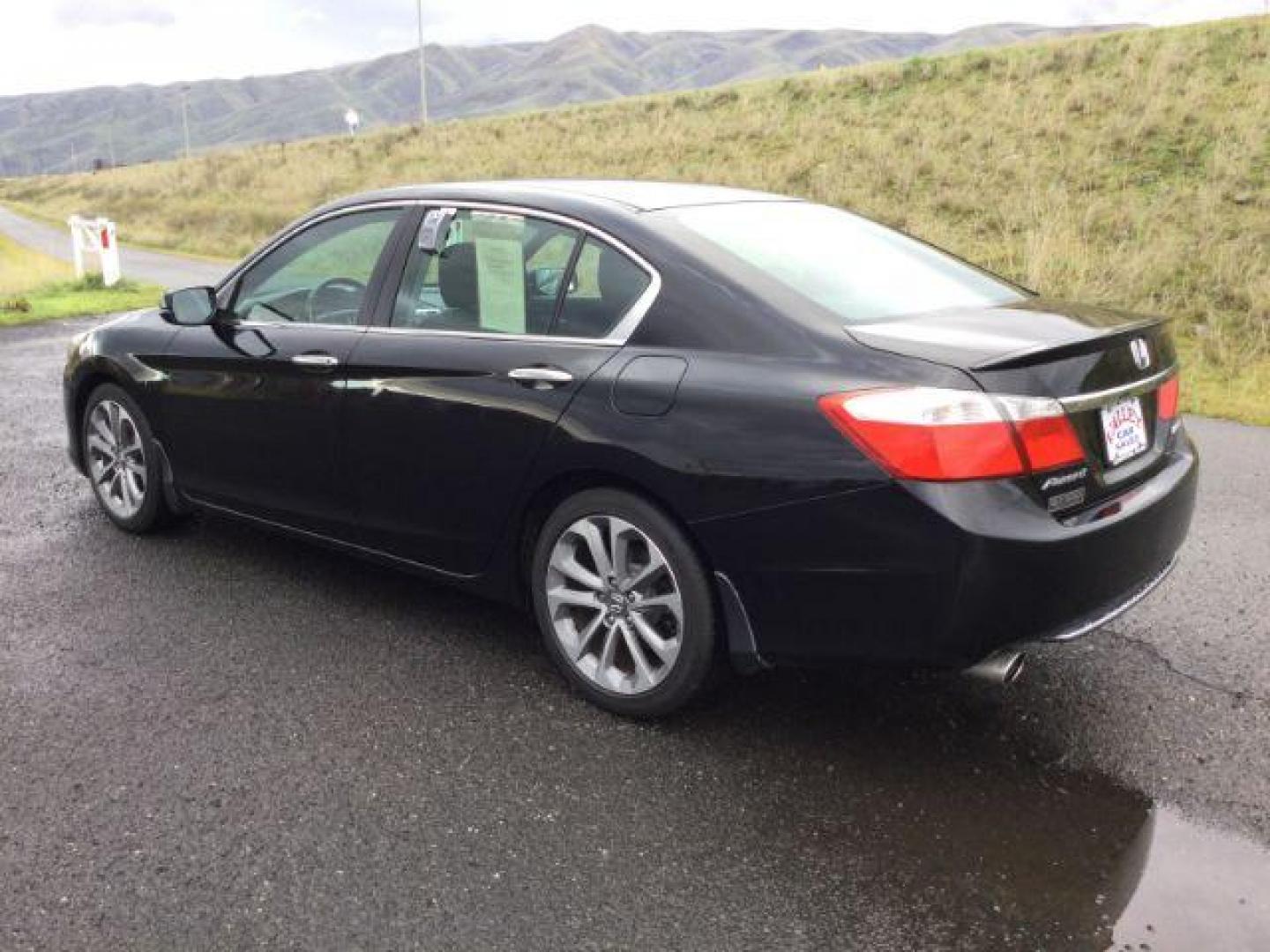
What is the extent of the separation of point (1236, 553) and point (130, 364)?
4.85 m

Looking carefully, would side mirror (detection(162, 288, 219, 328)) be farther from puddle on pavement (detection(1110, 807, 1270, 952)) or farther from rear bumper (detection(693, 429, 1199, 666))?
puddle on pavement (detection(1110, 807, 1270, 952))

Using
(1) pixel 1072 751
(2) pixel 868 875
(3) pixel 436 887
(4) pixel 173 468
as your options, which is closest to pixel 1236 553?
(1) pixel 1072 751

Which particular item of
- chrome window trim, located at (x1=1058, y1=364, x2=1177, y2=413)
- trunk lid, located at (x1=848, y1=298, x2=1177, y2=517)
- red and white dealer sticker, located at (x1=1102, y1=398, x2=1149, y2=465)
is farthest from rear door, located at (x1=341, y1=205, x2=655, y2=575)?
red and white dealer sticker, located at (x1=1102, y1=398, x2=1149, y2=465)

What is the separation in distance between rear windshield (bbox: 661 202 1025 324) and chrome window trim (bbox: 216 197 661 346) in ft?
0.82

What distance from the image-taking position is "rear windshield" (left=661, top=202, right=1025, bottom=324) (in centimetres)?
345

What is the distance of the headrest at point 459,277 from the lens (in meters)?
3.89

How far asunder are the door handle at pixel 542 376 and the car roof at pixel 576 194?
0.56 metres

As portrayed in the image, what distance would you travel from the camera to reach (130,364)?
16.6ft

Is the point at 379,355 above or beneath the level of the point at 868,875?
above

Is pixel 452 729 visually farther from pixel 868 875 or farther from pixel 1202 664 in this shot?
pixel 1202 664

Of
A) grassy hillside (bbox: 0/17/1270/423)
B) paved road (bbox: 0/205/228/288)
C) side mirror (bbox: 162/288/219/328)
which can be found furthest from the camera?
paved road (bbox: 0/205/228/288)

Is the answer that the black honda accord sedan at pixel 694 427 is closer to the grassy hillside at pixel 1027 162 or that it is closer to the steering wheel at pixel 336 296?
the steering wheel at pixel 336 296

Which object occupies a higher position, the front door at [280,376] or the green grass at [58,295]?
the front door at [280,376]

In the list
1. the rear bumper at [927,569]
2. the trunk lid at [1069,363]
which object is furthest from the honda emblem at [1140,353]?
the rear bumper at [927,569]
